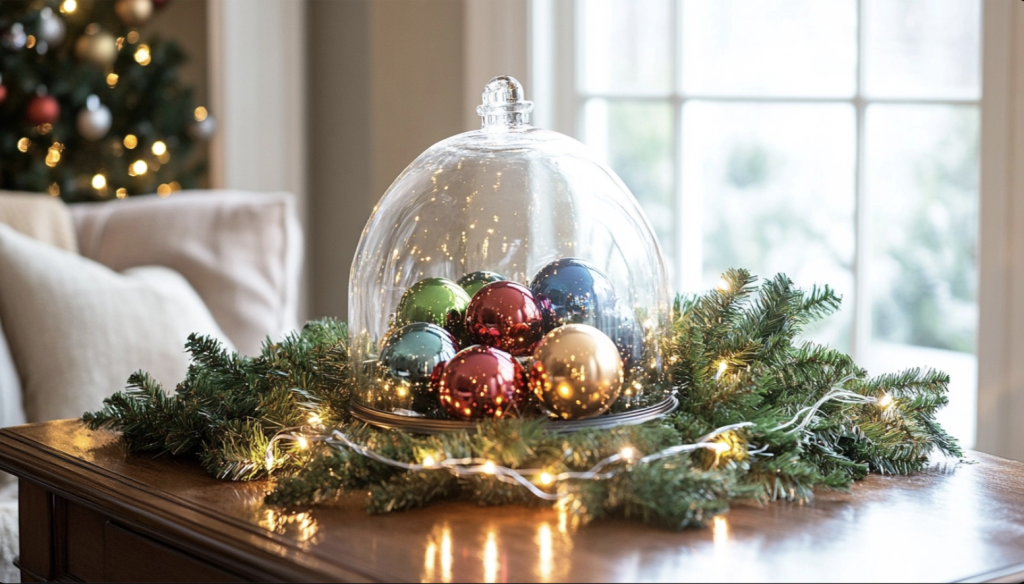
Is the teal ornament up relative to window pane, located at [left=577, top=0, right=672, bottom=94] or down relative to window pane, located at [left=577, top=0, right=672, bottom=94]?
down

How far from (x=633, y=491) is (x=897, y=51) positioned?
1.13 metres

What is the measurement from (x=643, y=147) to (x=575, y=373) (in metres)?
1.24

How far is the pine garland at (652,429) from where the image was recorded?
2.46 feet

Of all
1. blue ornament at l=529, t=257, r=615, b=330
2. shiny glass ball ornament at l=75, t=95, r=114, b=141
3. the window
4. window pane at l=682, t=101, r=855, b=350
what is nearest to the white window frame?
the window

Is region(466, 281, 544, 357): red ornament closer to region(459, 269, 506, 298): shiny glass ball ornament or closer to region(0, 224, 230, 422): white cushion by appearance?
region(459, 269, 506, 298): shiny glass ball ornament

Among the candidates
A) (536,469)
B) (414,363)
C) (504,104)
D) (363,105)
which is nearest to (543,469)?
(536,469)

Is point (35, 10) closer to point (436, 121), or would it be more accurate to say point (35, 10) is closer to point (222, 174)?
point (222, 174)

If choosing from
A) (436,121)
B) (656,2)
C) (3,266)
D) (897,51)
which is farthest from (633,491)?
(436,121)

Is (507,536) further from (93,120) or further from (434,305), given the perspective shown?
(93,120)

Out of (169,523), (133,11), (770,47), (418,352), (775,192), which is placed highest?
(133,11)

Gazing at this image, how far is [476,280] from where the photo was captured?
987 mm

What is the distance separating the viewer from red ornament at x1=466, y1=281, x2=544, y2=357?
88 cm

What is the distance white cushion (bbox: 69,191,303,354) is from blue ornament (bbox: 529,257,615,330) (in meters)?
1.15

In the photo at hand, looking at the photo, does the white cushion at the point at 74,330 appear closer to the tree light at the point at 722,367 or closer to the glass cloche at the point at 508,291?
the glass cloche at the point at 508,291
